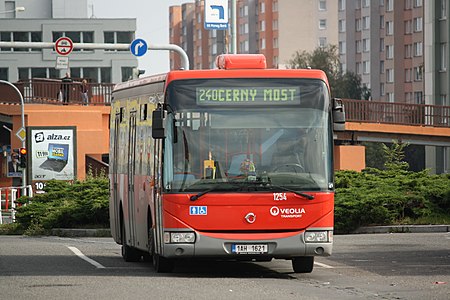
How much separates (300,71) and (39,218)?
16183mm

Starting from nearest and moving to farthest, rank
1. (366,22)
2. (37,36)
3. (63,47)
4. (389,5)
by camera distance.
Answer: (63,47)
(37,36)
(389,5)
(366,22)

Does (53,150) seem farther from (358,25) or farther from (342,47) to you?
(342,47)

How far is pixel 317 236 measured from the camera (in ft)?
56.6

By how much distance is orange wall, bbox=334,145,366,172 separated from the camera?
58219 millimetres

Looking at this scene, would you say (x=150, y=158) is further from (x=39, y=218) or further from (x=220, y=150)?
(x=39, y=218)

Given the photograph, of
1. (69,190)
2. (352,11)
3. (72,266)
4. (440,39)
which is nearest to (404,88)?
(352,11)

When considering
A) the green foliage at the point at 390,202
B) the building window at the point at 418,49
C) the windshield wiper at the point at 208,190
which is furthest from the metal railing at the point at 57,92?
the building window at the point at 418,49

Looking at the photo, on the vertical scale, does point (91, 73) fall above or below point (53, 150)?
above

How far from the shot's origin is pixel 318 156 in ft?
57.3

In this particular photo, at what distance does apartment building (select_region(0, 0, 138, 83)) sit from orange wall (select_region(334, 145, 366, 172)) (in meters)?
67.7

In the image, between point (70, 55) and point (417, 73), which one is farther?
point (417, 73)

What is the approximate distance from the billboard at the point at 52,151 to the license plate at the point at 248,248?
4069cm

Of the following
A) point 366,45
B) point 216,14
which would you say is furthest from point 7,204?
point 366,45

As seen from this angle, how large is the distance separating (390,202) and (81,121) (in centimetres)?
3378
